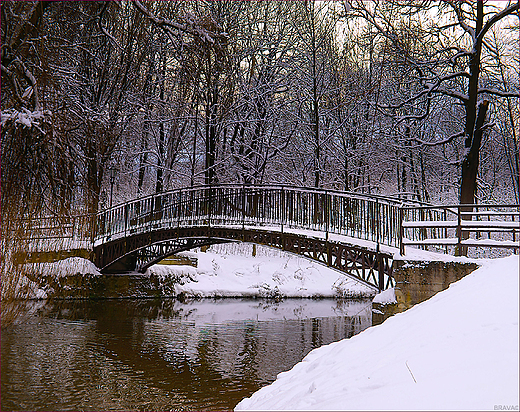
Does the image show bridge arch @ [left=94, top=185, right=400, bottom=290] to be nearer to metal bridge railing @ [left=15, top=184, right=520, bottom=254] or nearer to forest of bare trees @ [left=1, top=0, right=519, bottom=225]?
metal bridge railing @ [left=15, top=184, right=520, bottom=254]

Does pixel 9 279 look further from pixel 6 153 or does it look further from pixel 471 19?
pixel 471 19

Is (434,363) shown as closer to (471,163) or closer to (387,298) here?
(387,298)

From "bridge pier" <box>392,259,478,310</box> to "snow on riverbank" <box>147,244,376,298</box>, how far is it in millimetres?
11986

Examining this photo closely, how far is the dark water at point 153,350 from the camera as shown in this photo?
28.0 ft

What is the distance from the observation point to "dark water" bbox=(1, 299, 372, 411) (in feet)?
28.0

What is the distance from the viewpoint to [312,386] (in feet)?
15.1

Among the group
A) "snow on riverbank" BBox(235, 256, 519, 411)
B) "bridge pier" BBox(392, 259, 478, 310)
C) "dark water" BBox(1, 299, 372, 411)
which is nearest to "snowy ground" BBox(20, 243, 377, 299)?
"dark water" BBox(1, 299, 372, 411)

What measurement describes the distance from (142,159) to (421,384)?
23668mm

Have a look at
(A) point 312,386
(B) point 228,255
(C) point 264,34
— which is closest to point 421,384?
(A) point 312,386

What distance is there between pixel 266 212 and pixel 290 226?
1300mm

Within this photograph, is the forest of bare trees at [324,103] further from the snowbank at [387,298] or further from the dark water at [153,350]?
the snowbank at [387,298]

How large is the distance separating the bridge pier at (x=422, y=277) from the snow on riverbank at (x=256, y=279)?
11986 millimetres

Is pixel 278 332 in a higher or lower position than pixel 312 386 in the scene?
lower

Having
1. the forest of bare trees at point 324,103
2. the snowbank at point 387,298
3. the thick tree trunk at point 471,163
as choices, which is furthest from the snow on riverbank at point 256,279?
the snowbank at point 387,298
